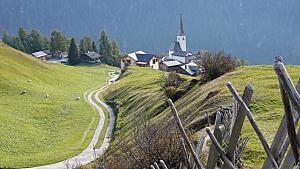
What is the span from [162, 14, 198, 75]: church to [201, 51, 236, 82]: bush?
45535 mm

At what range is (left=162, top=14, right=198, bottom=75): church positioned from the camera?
88.5 meters

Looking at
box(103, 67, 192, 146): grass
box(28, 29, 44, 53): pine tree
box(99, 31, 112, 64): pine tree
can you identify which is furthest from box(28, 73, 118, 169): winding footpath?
box(28, 29, 44, 53): pine tree

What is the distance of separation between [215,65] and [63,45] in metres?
98.5

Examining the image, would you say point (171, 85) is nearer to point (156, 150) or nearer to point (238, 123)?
point (156, 150)

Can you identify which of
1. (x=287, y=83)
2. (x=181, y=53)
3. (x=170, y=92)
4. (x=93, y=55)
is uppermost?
(x=287, y=83)

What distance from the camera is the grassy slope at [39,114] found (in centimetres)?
3319

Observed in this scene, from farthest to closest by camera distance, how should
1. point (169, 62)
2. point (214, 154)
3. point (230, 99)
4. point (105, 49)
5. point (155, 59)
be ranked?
point (105, 49) < point (155, 59) < point (169, 62) < point (230, 99) < point (214, 154)

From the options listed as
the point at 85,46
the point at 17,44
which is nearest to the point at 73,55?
the point at 85,46

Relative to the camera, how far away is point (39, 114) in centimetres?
4669

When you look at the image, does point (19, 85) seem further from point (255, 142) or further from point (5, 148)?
point (255, 142)

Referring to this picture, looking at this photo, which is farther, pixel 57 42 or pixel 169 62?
pixel 57 42

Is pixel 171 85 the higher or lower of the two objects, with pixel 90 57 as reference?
higher

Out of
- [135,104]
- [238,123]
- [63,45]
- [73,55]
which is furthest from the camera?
[63,45]

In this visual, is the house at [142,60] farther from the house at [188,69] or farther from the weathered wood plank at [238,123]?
the weathered wood plank at [238,123]
